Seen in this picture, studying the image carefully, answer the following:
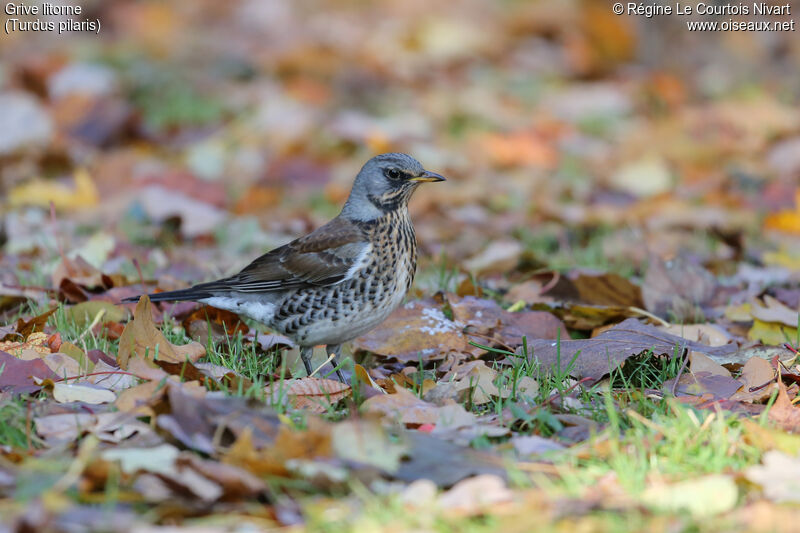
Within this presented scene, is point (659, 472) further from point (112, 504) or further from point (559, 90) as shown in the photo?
point (559, 90)

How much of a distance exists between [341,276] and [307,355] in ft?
1.34

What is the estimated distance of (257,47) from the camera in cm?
1331

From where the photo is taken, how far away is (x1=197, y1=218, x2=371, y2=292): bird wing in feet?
16.3

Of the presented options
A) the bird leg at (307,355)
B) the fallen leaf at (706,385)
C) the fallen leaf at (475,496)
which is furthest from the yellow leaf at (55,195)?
the fallen leaf at (475,496)

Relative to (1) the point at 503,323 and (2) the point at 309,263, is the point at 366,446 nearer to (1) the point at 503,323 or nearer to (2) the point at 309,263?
(1) the point at 503,323

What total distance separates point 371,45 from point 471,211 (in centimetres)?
563

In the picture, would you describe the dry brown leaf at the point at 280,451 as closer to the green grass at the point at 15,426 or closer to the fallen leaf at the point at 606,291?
the green grass at the point at 15,426

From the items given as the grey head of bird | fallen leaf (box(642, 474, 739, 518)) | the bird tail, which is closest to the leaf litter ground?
fallen leaf (box(642, 474, 739, 518))

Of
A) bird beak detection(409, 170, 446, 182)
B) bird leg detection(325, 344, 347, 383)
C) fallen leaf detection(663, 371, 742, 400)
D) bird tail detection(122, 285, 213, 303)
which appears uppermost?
bird beak detection(409, 170, 446, 182)

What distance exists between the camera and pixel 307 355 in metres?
4.90

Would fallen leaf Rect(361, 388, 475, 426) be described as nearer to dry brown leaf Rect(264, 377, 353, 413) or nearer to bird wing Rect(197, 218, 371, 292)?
dry brown leaf Rect(264, 377, 353, 413)

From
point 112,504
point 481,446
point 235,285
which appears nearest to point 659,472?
point 481,446

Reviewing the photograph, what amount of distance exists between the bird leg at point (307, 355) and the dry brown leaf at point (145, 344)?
0.58 meters

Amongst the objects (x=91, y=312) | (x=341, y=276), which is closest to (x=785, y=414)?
(x=341, y=276)
